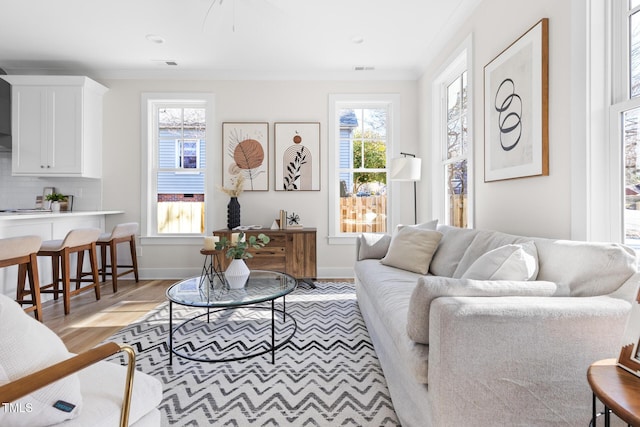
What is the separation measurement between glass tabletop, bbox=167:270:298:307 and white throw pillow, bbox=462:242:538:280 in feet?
3.86

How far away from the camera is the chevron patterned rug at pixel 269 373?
60.6 inches

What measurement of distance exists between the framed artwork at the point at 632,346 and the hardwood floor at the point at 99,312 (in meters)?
2.86

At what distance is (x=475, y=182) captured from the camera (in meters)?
2.84

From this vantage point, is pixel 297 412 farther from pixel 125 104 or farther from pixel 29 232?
pixel 125 104

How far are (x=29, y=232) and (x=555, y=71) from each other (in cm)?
444

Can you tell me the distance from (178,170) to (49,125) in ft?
4.91

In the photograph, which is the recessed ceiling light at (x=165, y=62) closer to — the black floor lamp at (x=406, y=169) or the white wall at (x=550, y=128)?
the black floor lamp at (x=406, y=169)

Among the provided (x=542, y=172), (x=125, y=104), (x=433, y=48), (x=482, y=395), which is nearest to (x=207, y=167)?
(x=125, y=104)

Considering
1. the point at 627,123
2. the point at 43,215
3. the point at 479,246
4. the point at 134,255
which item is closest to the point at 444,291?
the point at 479,246

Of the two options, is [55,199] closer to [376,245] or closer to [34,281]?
[34,281]

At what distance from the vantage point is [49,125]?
152 inches

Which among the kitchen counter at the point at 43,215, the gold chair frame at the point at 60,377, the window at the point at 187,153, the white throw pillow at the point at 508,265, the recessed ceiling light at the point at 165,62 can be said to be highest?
the recessed ceiling light at the point at 165,62

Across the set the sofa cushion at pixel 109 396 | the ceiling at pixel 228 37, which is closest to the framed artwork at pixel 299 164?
the ceiling at pixel 228 37

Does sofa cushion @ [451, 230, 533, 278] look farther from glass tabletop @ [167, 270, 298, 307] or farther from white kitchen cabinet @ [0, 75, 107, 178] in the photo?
→ white kitchen cabinet @ [0, 75, 107, 178]
